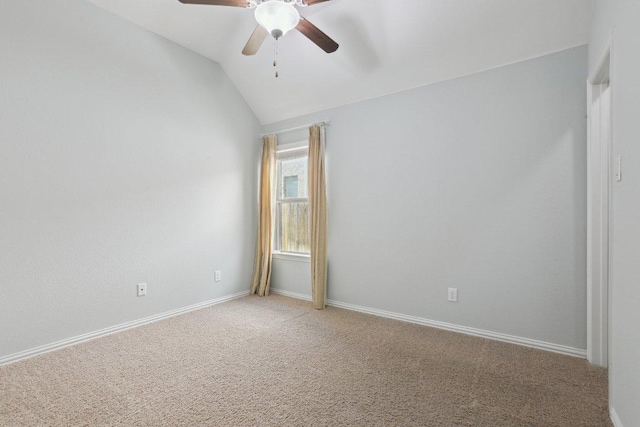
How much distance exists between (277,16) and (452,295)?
8.60 feet

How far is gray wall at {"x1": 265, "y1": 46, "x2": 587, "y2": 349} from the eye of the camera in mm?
2302

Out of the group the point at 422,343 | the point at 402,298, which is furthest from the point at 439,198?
the point at 422,343

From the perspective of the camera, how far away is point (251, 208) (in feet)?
13.5

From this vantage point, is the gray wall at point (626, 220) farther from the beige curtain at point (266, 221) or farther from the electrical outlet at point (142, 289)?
the electrical outlet at point (142, 289)

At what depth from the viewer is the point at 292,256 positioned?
155 inches

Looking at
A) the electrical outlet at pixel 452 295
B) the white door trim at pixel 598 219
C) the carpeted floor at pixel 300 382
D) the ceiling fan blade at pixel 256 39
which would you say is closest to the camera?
the carpeted floor at pixel 300 382

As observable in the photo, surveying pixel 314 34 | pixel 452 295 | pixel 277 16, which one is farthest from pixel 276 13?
pixel 452 295

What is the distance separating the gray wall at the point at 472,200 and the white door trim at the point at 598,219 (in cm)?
13

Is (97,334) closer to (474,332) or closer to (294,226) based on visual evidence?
(294,226)

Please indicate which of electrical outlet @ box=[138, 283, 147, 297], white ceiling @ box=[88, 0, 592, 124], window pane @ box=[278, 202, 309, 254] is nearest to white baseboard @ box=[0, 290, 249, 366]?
electrical outlet @ box=[138, 283, 147, 297]

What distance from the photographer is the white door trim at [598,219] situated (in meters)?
2.05

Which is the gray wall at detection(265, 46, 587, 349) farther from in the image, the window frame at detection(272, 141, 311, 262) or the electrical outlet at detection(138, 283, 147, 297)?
the electrical outlet at detection(138, 283, 147, 297)

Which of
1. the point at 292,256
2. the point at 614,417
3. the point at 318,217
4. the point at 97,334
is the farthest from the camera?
the point at 292,256

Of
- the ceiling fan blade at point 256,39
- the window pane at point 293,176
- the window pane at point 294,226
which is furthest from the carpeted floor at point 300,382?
the ceiling fan blade at point 256,39
